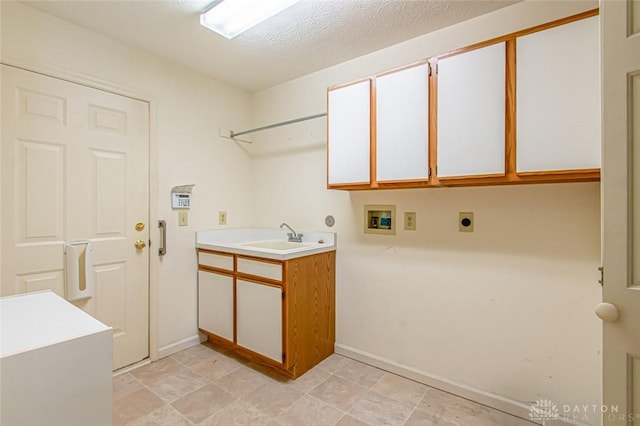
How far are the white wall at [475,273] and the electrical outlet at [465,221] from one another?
0.03m

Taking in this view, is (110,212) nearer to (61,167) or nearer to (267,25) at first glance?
(61,167)

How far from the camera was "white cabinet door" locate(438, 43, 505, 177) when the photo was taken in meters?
1.57

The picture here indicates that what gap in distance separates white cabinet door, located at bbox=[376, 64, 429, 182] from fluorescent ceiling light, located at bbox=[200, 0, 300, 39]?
762 millimetres

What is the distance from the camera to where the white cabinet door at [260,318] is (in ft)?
6.93

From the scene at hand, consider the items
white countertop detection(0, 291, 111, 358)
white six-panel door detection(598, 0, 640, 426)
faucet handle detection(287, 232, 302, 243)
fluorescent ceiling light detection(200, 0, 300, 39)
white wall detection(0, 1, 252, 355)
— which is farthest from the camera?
faucet handle detection(287, 232, 302, 243)

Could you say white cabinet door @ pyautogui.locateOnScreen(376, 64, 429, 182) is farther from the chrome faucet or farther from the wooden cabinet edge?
the chrome faucet

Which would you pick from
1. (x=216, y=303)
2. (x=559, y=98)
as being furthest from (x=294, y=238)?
(x=559, y=98)

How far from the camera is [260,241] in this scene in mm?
2975

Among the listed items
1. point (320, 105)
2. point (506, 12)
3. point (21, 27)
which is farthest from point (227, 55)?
point (506, 12)

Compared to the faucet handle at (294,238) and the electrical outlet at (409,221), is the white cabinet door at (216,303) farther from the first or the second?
the electrical outlet at (409,221)

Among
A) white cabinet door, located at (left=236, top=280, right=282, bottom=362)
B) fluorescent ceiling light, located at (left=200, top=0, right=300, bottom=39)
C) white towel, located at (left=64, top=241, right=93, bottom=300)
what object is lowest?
white cabinet door, located at (left=236, top=280, right=282, bottom=362)

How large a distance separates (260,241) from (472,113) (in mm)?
2108

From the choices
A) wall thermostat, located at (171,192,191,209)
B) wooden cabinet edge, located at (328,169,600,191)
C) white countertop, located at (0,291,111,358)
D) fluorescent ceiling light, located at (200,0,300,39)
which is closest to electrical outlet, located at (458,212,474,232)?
wooden cabinet edge, located at (328,169,600,191)

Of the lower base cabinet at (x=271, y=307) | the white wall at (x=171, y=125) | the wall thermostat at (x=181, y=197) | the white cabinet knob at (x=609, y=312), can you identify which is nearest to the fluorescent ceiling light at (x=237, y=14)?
the white wall at (x=171, y=125)
